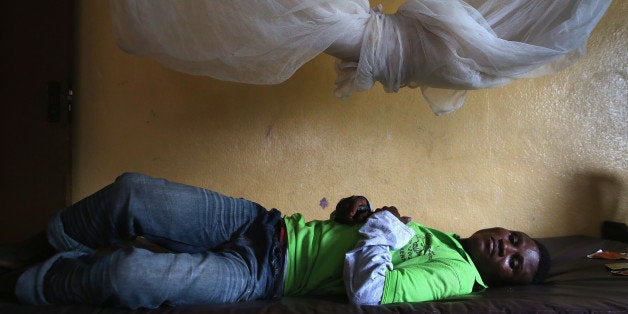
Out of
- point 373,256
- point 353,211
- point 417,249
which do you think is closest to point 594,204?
point 417,249

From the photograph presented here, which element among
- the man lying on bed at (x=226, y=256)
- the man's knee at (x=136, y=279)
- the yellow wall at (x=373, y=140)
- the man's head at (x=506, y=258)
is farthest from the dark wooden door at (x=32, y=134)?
the man's head at (x=506, y=258)

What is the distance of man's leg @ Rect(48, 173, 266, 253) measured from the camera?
1.38 m

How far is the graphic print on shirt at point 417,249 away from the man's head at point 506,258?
0.20 metres

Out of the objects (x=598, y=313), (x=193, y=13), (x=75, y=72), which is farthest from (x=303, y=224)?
(x=75, y=72)

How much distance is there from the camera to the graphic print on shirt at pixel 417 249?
158cm

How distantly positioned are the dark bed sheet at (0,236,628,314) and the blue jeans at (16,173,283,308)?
0.14ft

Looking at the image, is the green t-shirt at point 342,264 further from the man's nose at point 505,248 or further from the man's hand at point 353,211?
the man's nose at point 505,248

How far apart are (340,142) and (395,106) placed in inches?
11.0

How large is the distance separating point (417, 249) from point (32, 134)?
4.88ft

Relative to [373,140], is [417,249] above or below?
below

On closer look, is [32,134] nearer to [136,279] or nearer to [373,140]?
[136,279]

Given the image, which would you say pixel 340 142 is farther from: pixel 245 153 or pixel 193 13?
pixel 193 13

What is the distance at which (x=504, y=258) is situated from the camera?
1.73 meters

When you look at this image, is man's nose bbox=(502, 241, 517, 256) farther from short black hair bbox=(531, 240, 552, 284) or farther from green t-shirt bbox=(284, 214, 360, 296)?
green t-shirt bbox=(284, 214, 360, 296)
